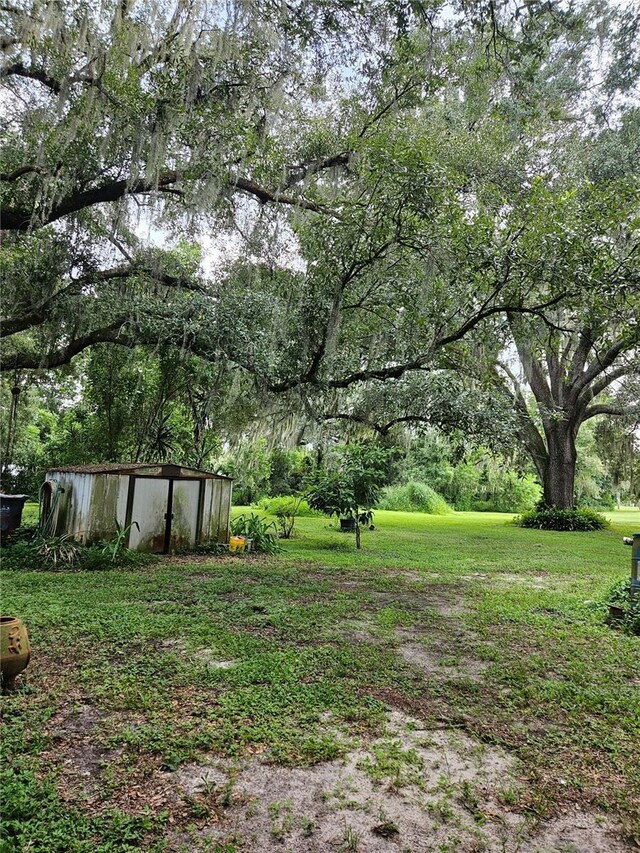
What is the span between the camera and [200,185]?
275 inches

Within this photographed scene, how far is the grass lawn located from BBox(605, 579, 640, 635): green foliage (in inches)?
9.5

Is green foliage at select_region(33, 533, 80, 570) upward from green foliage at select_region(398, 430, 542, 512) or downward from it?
downward

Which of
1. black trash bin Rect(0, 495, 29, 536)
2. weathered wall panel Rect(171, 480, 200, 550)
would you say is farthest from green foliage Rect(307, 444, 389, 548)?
black trash bin Rect(0, 495, 29, 536)

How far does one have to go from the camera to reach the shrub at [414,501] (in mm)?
23625

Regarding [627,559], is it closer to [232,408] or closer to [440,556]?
[440,556]

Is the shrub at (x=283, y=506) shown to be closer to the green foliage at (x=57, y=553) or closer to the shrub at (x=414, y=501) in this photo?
the shrub at (x=414, y=501)

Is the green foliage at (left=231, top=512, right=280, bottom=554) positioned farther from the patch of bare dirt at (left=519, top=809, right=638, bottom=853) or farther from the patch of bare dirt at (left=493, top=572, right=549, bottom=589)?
the patch of bare dirt at (left=519, top=809, right=638, bottom=853)

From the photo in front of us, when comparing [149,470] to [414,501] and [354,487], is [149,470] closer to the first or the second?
[354,487]

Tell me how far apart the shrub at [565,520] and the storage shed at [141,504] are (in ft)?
35.3

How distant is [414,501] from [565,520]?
29.5ft

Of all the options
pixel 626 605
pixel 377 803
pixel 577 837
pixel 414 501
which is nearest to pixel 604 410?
pixel 414 501

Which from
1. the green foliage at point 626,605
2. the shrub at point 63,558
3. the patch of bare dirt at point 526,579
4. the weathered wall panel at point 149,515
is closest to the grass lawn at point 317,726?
the green foliage at point 626,605

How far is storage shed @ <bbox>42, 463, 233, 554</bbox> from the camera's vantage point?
7.91m

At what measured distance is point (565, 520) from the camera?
15500 millimetres
